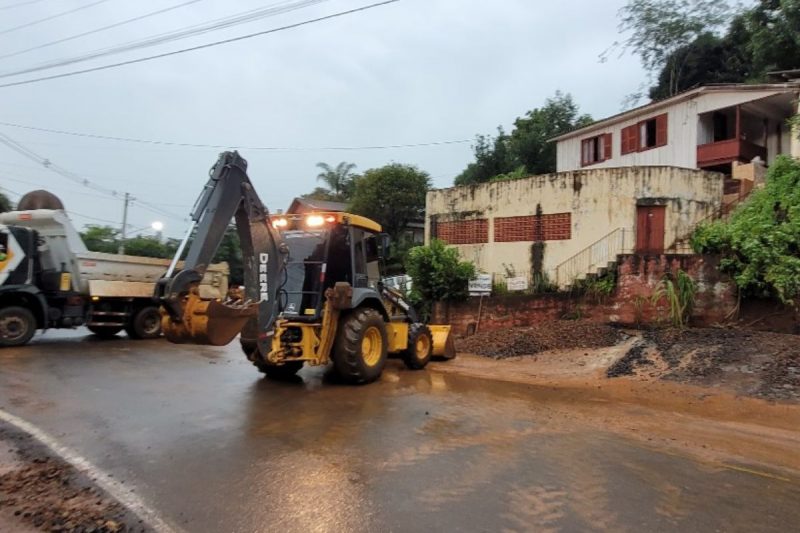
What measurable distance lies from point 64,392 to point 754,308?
45.0 ft

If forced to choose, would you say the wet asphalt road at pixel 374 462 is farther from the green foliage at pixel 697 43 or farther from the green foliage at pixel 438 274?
the green foliage at pixel 697 43

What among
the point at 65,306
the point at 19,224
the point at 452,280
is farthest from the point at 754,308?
the point at 19,224

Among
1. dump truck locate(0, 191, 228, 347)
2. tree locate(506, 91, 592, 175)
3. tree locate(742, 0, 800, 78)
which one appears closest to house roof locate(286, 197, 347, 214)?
tree locate(506, 91, 592, 175)

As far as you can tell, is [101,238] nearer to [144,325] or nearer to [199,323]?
[144,325]

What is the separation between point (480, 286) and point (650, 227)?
4949 millimetres

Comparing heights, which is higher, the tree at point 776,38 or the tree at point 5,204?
the tree at point 776,38

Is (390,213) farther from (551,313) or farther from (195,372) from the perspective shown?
(195,372)

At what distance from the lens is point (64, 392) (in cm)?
808

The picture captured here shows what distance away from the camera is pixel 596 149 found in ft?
84.1

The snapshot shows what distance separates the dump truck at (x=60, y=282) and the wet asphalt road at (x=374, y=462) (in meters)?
4.27

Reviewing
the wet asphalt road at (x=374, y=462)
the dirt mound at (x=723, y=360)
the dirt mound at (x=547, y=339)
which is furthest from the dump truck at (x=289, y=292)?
the dirt mound at (x=723, y=360)

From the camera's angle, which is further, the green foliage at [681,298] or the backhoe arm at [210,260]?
the green foliage at [681,298]

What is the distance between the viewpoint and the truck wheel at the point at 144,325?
15.1 metres

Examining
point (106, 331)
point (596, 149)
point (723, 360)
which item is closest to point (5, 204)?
point (106, 331)
